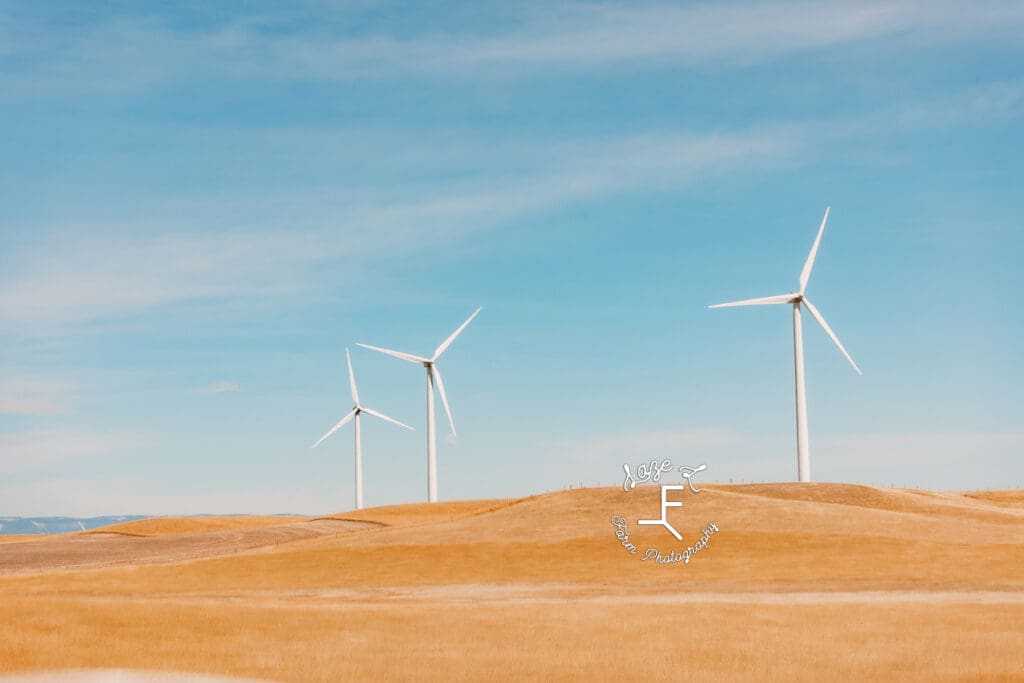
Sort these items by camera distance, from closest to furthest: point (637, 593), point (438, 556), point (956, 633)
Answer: point (956, 633) → point (637, 593) → point (438, 556)

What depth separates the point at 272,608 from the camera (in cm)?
3597

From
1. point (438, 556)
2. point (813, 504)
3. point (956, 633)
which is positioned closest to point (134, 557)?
point (438, 556)

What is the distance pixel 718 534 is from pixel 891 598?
70.6 ft

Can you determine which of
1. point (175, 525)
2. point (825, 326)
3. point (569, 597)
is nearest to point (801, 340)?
point (825, 326)

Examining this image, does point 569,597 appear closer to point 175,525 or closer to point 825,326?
point 825,326

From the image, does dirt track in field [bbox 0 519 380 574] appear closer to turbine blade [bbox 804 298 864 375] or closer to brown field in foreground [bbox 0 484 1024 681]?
brown field in foreground [bbox 0 484 1024 681]

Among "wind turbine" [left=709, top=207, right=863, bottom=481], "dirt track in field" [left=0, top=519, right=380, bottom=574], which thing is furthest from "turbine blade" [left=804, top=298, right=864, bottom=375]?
"dirt track in field" [left=0, top=519, right=380, bottom=574]

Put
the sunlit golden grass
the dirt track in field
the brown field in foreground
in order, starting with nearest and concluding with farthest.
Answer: the brown field in foreground < the dirt track in field < the sunlit golden grass

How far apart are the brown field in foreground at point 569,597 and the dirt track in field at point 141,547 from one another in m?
0.57

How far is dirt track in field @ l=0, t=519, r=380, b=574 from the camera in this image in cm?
7917

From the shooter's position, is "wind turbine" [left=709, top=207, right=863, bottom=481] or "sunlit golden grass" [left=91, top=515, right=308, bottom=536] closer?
"wind turbine" [left=709, top=207, right=863, bottom=481]

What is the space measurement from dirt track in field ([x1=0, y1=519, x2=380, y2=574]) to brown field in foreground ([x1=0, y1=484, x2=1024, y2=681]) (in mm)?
565

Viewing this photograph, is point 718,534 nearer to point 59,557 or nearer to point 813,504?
point 813,504

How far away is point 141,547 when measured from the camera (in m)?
89.9
